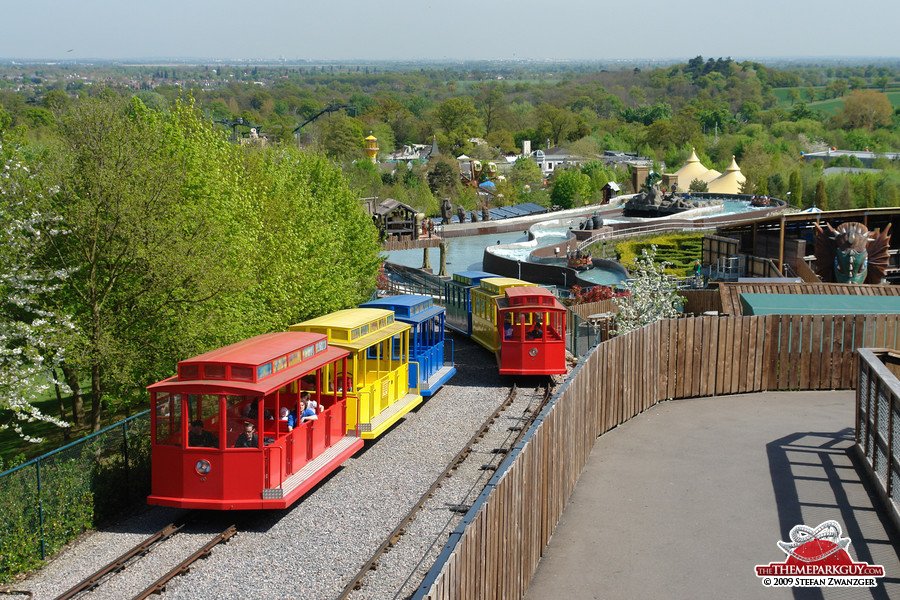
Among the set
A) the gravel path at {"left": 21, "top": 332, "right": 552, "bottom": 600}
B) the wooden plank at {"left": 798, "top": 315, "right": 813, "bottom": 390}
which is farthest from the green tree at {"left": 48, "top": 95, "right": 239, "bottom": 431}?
the wooden plank at {"left": 798, "top": 315, "right": 813, "bottom": 390}

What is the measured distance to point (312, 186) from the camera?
3819 cm

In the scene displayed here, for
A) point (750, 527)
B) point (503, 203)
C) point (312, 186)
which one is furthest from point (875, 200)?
point (750, 527)

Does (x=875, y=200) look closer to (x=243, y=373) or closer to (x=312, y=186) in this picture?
(x=312, y=186)

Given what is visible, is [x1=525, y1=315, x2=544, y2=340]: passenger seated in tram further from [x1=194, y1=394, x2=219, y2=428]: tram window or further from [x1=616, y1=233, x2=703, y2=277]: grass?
[x1=616, y1=233, x2=703, y2=277]: grass

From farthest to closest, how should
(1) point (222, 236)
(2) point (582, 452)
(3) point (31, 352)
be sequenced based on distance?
(1) point (222, 236) → (3) point (31, 352) → (2) point (582, 452)

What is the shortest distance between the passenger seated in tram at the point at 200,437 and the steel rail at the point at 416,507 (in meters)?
3.40

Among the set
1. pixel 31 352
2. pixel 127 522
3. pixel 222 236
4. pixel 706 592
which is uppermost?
pixel 222 236

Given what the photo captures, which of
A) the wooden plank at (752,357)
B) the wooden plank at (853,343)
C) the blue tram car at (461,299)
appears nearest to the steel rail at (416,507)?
the wooden plank at (752,357)

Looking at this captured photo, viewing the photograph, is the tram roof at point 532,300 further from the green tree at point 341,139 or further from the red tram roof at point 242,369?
the green tree at point 341,139

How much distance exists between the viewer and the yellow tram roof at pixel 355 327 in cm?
2027

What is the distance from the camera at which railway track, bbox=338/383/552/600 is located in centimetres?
1338

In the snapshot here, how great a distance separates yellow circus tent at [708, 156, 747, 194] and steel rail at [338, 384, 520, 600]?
10342 cm

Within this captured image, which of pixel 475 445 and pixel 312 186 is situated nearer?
pixel 475 445

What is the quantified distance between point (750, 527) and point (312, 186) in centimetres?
2862
